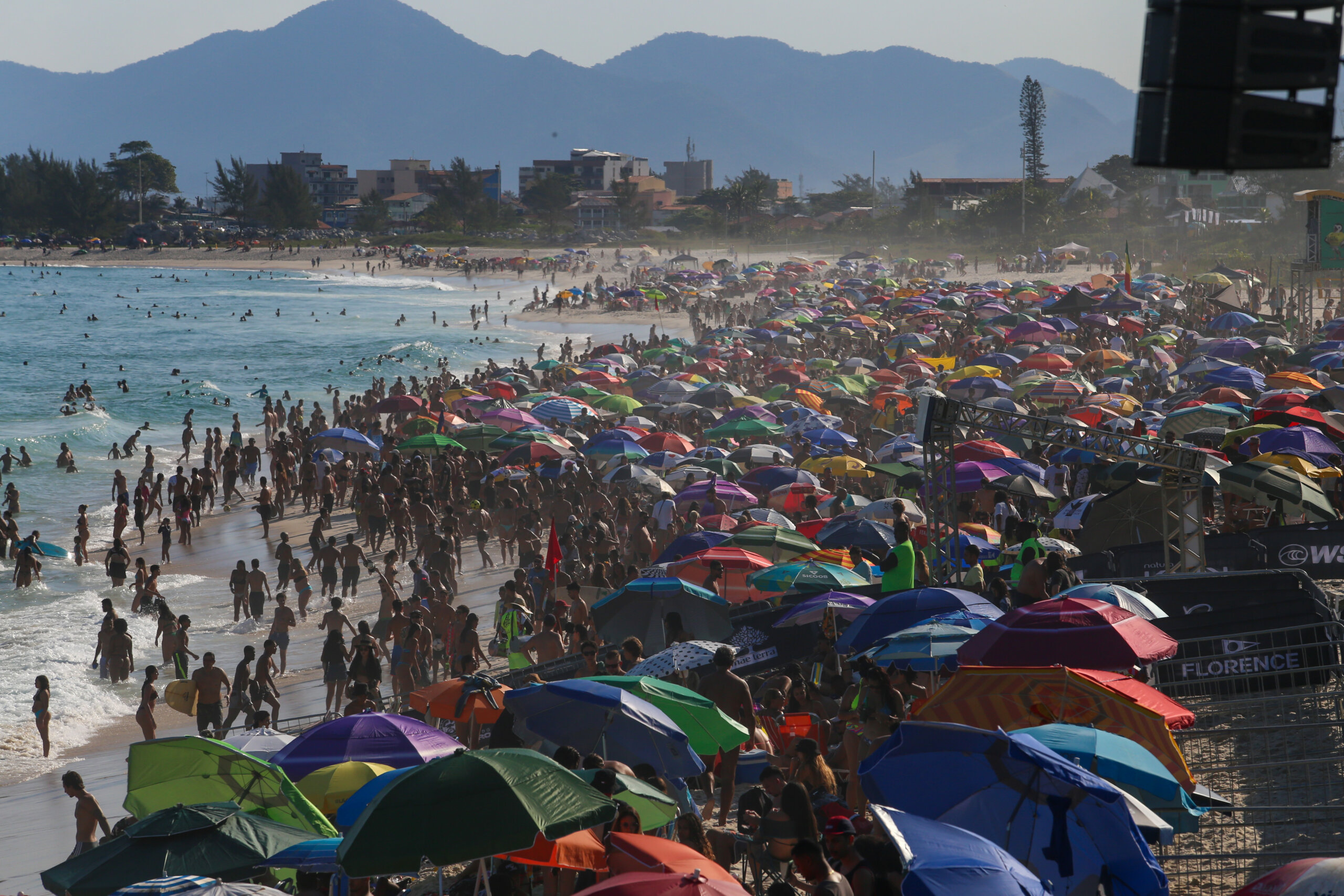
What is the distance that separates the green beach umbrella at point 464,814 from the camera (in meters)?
5.18

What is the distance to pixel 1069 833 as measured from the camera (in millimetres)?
5246

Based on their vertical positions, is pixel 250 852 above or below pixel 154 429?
above

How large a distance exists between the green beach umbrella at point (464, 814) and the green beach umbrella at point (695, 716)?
2.08m

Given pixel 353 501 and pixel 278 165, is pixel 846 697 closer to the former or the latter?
pixel 353 501

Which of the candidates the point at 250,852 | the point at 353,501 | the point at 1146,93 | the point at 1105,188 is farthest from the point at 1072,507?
the point at 1105,188

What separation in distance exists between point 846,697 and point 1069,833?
3914 mm

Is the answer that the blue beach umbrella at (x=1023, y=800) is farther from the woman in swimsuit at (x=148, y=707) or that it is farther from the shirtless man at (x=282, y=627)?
the shirtless man at (x=282, y=627)

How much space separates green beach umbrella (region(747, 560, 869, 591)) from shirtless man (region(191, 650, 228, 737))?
5.76 metres

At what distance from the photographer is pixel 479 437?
2148 cm

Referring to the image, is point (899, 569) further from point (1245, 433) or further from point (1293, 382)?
point (1293, 382)

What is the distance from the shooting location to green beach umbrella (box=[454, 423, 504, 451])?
2134 cm

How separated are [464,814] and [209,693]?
8.41m

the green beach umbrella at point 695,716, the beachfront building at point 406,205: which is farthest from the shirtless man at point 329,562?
the beachfront building at point 406,205

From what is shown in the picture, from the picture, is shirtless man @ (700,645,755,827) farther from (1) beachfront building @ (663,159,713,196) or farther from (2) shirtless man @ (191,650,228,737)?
(1) beachfront building @ (663,159,713,196)
